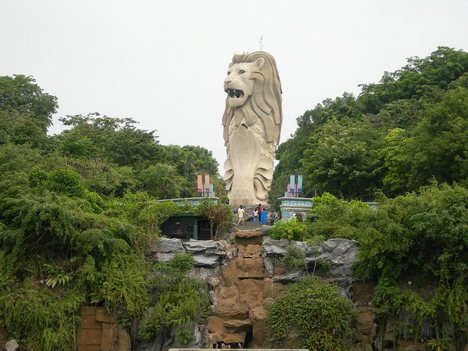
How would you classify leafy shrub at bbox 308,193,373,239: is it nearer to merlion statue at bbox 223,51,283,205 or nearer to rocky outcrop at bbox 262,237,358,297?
rocky outcrop at bbox 262,237,358,297

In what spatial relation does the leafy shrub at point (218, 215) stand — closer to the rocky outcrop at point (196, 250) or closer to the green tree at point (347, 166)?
the rocky outcrop at point (196, 250)

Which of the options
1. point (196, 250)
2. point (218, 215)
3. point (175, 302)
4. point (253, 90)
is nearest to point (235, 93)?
point (253, 90)

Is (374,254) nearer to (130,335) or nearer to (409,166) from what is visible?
(130,335)

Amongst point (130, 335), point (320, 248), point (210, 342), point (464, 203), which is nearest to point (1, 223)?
point (130, 335)

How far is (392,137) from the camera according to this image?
28.0 metres

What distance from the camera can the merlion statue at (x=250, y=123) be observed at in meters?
27.2

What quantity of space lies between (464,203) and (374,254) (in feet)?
7.62

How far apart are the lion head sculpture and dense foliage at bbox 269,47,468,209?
2.94 meters

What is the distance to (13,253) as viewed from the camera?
16.7 meters

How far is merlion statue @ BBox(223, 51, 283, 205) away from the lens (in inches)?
1072

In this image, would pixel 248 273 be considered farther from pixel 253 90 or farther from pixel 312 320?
pixel 253 90

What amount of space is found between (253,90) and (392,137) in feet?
18.9

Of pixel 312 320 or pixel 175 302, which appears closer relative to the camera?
pixel 312 320

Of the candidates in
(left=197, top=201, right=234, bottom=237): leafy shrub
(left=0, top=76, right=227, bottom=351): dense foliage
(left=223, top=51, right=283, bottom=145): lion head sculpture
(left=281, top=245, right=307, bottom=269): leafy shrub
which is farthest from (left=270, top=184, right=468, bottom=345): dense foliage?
(left=223, top=51, right=283, bottom=145): lion head sculpture
